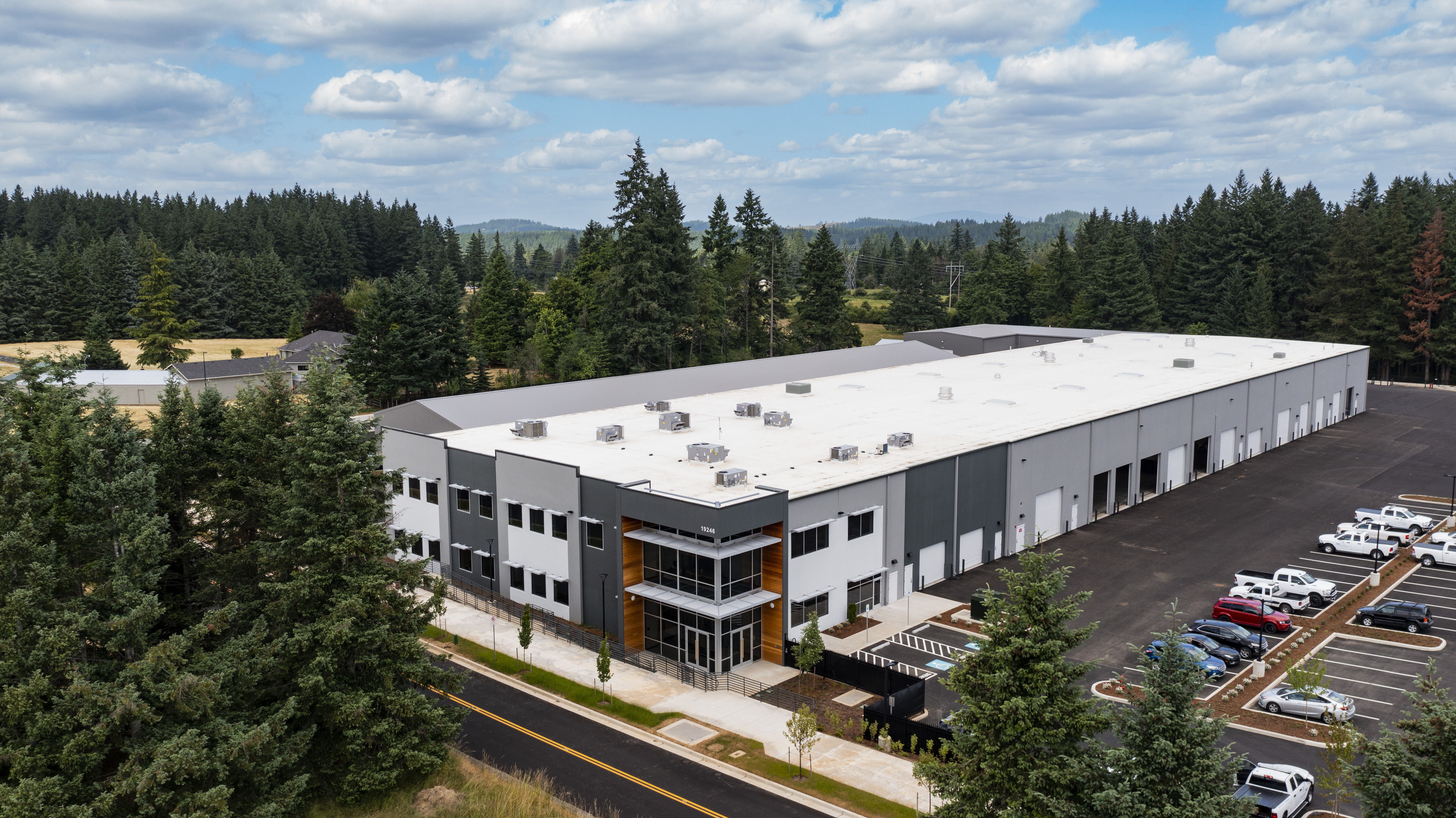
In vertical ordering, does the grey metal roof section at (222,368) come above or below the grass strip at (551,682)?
above

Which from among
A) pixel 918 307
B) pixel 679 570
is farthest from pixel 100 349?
pixel 679 570

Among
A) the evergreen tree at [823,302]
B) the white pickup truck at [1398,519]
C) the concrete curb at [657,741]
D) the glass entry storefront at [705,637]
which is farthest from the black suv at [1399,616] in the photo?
the evergreen tree at [823,302]

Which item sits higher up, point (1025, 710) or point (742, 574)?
point (1025, 710)

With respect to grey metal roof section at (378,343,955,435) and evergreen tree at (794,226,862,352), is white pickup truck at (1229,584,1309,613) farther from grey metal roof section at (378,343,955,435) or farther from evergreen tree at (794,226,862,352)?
evergreen tree at (794,226,862,352)

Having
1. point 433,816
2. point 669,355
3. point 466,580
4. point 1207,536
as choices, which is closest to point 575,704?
point 433,816

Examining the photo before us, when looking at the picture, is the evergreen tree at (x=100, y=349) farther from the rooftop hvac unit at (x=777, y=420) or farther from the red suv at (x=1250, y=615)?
the red suv at (x=1250, y=615)

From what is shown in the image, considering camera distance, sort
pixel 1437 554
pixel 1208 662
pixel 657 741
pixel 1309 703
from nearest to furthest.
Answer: pixel 657 741
pixel 1309 703
pixel 1208 662
pixel 1437 554

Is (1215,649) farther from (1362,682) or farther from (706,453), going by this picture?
(706,453)
